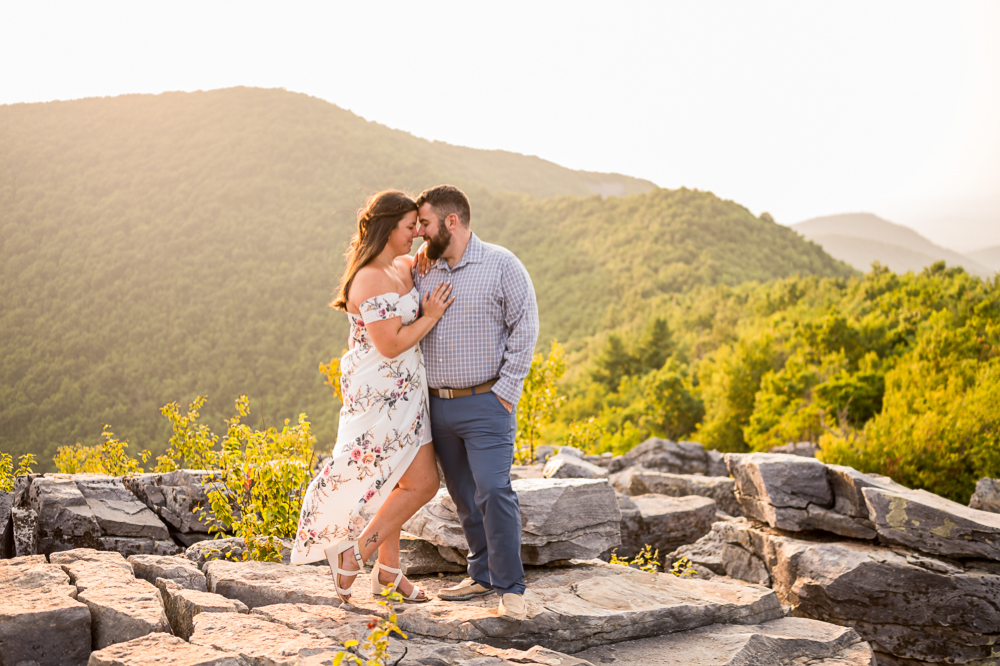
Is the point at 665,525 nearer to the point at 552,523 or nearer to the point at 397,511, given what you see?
the point at 552,523

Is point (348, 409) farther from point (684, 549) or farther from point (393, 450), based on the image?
point (684, 549)

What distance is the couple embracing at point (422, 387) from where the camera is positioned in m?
3.84

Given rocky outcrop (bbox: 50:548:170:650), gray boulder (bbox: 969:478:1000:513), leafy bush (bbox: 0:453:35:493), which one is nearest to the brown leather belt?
rocky outcrop (bbox: 50:548:170:650)

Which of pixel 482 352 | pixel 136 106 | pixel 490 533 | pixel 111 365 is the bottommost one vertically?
pixel 111 365

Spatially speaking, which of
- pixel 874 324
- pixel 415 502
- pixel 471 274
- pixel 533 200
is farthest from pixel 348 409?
pixel 533 200

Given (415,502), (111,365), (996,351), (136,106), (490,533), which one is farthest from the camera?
(136,106)

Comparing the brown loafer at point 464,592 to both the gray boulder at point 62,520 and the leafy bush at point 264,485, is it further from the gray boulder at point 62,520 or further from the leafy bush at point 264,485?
the gray boulder at point 62,520

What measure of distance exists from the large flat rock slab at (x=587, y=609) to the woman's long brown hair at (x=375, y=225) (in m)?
1.98

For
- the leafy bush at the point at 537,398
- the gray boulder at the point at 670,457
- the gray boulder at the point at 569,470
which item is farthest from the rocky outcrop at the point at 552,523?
the gray boulder at the point at 670,457

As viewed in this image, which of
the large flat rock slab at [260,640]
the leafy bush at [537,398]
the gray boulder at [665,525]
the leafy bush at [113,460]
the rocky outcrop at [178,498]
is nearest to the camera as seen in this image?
the large flat rock slab at [260,640]

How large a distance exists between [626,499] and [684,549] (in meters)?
1.13

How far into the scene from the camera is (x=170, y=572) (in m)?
4.49

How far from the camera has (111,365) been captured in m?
36.8

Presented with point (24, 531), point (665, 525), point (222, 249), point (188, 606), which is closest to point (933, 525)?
point (665, 525)
